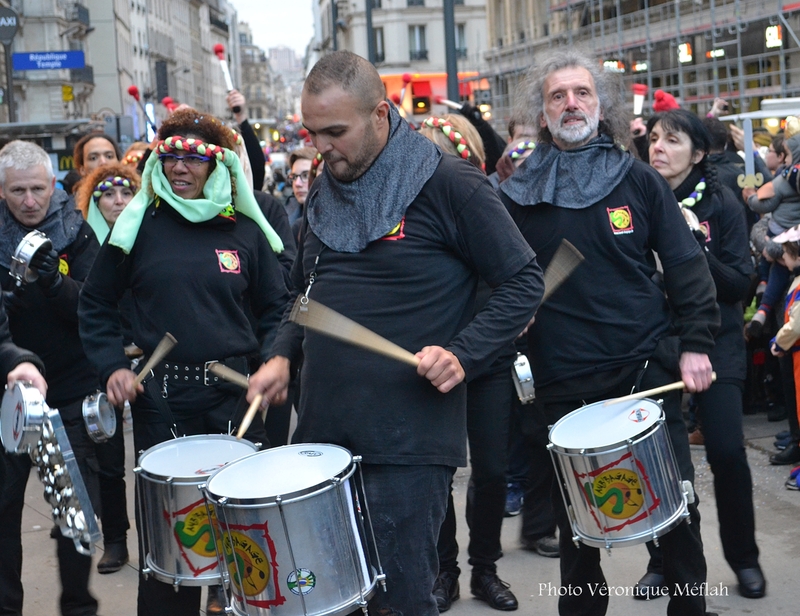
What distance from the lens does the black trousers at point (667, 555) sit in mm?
3662

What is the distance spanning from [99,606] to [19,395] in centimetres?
197

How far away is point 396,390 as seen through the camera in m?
2.95

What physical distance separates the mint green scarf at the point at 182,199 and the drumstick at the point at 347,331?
51.1 inches

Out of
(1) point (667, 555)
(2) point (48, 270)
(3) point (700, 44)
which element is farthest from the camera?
(3) point (700, 44)

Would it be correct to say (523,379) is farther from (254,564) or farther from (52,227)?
(52,227)

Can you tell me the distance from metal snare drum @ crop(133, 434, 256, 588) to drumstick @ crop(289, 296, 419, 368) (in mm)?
758

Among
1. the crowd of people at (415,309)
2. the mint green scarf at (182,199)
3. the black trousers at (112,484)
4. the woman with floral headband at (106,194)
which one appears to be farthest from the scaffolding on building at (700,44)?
the mint green scarf at (182,199)

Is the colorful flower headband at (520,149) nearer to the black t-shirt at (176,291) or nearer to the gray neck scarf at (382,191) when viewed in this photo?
the black t-shirt at (176,291)

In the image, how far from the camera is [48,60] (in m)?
19.8

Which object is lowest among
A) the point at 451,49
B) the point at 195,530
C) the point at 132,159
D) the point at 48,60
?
the point at 195,530

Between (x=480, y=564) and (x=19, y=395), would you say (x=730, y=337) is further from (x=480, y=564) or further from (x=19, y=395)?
(x=19, y=395)

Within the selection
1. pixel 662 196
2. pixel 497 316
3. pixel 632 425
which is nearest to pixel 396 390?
pixel 497 316

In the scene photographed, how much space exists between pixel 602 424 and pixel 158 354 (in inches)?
59.6

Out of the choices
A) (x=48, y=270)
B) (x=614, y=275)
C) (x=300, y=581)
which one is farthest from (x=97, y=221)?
(x=300, y=581)
